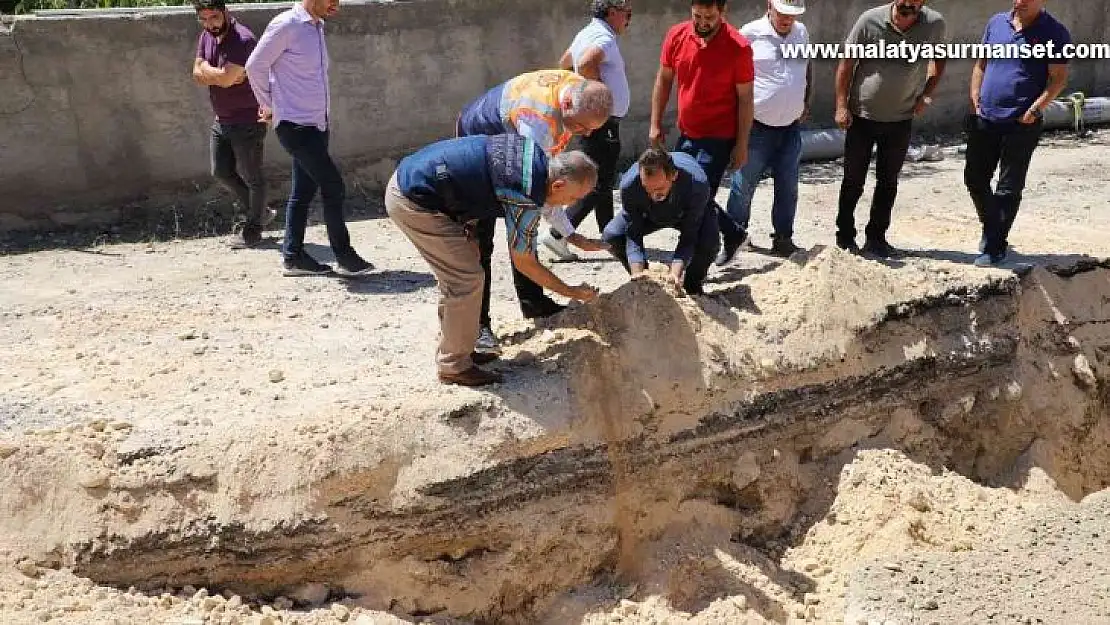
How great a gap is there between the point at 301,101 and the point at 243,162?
0.98 metres

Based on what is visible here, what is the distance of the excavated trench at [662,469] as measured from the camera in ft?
12.6

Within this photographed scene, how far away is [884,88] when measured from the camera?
5.58 meters

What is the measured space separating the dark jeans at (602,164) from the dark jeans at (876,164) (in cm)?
140

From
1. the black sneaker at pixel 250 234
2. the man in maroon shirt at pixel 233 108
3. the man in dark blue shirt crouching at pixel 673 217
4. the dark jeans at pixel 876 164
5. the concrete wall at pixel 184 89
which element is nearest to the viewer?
the man in dark blue shirt crouching at pixel 673 217

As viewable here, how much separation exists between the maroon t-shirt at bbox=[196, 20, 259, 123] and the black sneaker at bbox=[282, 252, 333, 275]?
1.02 meters

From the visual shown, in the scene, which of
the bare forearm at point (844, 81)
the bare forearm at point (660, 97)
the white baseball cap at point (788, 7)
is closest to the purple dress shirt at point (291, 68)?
the bare forearm at point (660, 97)

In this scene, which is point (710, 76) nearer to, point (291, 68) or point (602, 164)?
point (602, 164)

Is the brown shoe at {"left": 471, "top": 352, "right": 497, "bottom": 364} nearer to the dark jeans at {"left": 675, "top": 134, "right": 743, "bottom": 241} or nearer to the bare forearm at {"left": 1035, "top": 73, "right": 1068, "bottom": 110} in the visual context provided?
the dark jeans at {"left": 675, "top": 134, "right": 743, "bottom": 241}

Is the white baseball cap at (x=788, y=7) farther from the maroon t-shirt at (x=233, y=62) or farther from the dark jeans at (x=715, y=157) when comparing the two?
the maroon t-shirt at (x=233, y=62)

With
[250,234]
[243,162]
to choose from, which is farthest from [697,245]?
[250,234]

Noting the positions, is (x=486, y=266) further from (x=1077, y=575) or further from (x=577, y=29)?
(x=577, y=29)

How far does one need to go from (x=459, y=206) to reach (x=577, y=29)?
4932 mm

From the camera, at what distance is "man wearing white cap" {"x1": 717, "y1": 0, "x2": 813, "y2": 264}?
562 centimetres

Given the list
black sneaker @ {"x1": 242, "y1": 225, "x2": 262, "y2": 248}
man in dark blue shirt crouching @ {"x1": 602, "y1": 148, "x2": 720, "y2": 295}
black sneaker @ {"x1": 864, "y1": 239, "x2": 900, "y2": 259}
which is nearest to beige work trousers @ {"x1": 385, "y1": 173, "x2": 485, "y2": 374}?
man in dark blue shirt crouching @ {"x1": 602, "y1": 148, "x2": 720, "y2": 295}
